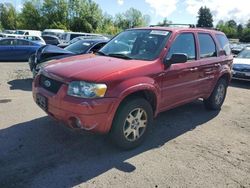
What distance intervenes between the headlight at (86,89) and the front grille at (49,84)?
0.28 metres

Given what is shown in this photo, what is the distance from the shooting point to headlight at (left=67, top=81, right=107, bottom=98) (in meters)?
4.04

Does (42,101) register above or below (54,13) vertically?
below

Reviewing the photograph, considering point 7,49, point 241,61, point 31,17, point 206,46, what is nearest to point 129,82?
point 206,46

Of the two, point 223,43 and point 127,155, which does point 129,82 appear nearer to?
point 127,155

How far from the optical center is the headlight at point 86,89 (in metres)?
4.04

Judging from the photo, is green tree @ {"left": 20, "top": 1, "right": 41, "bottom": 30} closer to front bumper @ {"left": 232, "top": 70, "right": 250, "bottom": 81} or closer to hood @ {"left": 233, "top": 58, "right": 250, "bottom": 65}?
hood @ {"left": 233, "top": 58, "right": 250, "bottom": 65}

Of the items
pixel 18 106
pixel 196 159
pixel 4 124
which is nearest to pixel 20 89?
pixel 18 106

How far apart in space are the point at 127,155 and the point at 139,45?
1924mm

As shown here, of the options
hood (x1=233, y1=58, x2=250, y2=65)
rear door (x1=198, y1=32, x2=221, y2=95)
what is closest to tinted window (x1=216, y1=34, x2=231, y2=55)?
rear door (x1=198, y1=32, x2=221, y2=95)

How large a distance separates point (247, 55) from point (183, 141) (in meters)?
9.44

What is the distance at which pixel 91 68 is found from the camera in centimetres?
443

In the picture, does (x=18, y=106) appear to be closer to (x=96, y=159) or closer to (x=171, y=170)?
(x=96, y=159)

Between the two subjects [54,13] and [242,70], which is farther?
[54,13]

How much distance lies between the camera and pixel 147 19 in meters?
95.6
